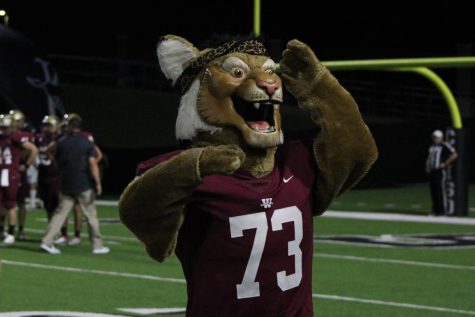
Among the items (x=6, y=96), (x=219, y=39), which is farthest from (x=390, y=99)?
(x=219, y=39)

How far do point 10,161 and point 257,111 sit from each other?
11.7 meters

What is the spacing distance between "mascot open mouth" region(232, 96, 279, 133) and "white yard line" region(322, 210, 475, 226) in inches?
571

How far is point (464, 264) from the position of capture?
13508 millimetres

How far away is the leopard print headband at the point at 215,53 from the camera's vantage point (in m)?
5.21

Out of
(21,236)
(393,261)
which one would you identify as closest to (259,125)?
(393,261)

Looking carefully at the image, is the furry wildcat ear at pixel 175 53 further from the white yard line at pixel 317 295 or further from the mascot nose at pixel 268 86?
the white yard line at pixel 317 295

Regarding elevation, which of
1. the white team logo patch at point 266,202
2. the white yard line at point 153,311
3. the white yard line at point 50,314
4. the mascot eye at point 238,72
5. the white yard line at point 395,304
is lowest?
the white yard line at point 395,304

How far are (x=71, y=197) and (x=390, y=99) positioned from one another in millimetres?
23423

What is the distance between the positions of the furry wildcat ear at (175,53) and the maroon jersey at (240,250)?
48 cm

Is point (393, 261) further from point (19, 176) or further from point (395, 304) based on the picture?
point (19, 176)

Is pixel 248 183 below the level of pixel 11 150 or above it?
above

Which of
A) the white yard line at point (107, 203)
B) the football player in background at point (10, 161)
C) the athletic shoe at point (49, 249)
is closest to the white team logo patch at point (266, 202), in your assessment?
Result: the athletic shoe at point (49, 249)

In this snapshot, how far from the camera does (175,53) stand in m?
5.28

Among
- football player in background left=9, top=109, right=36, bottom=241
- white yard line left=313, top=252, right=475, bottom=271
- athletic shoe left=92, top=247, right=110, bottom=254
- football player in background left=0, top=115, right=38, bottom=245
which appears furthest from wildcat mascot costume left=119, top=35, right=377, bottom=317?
football player in background left=9, top=109, right=36, bottom=241
